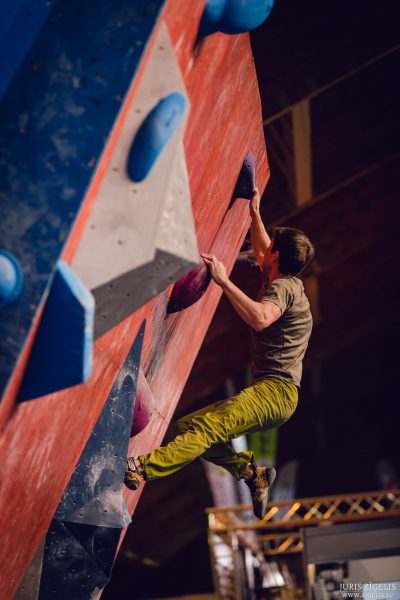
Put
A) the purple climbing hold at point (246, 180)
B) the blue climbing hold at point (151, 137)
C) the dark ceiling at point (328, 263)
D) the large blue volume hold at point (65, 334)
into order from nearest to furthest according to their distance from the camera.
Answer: the large blue volume hold at point (65, 334), the blue climbing hold at point (151, 137), the purple climbing hold at point (246, 180), the dark ceiling at point (328, 263)

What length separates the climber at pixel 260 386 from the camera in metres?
3.65

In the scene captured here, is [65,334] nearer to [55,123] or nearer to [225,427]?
[55,123]

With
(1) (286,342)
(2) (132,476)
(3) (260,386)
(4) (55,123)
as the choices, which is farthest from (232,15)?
(2) (132,476)

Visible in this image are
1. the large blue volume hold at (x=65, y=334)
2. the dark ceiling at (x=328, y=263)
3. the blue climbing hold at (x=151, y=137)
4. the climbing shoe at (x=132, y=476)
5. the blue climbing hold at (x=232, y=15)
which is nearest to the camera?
the large blue volume hold at (x=65, y=334)

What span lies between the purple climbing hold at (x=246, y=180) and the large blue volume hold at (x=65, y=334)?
2.06m

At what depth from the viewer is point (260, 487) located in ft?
13.4

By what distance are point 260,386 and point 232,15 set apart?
6.35 ft

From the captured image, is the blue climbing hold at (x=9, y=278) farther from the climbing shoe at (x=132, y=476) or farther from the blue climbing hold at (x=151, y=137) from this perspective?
the climbing shoe at (x=132, y=476)

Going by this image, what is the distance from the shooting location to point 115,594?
55.6 feet


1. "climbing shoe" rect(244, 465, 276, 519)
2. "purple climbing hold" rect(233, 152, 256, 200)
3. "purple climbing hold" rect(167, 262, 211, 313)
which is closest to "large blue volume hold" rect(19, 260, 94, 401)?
"purple climbing hold" rect(167, 262, 211, 313)

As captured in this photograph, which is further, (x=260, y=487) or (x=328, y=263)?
(x=328, y=263)

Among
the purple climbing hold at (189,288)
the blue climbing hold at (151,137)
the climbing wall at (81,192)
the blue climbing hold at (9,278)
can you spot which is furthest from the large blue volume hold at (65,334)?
the purple climbing hold at (189,288)

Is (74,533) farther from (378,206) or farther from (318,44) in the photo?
(378,206)

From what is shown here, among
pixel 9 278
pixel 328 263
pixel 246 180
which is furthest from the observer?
pixel 328 263
